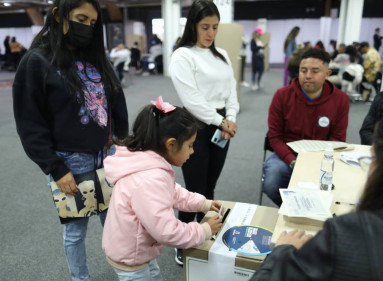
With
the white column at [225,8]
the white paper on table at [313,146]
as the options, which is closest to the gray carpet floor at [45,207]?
the white paper on table at [313,146]

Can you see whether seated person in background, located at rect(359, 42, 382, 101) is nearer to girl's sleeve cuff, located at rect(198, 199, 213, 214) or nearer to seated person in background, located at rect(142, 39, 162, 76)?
girl's sleeve cuff, located at rect(198, 199, 213, 214)

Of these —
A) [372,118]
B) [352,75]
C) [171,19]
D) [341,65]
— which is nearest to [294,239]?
[372,118]

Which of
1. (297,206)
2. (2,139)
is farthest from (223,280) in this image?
(2,139)

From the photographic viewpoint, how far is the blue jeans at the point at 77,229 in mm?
1397

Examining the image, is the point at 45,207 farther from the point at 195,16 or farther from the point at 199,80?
the point at 195,16

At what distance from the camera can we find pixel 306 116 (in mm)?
2203

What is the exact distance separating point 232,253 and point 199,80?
3.19ft

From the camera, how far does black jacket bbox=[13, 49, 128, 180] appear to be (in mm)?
1270

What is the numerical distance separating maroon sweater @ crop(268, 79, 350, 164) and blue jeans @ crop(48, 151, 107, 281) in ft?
4.19

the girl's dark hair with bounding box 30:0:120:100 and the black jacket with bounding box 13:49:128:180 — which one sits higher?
the girl's dark hair with bounding box 30:0:120:100

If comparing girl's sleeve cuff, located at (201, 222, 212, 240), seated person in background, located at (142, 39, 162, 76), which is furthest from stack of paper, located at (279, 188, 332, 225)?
seated person in background, located at (142, 39, 162, 76)

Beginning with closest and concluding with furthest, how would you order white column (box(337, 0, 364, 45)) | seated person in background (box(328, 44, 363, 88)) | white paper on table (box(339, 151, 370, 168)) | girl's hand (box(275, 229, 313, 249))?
girl's hand (box(275, 229, 313, 249)), white paper on table (box(339, 151, 370, 168)), seated person in background (box(328, 44, 363, 88)), white column (box(337, 0, 364, 45))

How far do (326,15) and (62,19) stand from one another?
47.6 feet

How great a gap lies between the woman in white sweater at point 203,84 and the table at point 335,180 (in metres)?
0.46
